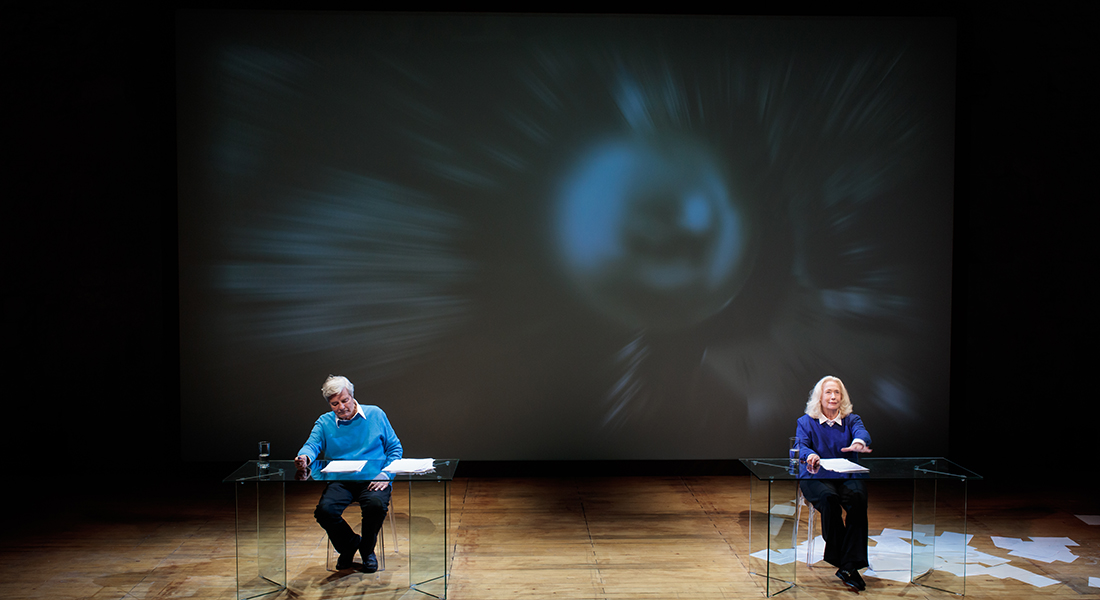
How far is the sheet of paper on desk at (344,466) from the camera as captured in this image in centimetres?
331

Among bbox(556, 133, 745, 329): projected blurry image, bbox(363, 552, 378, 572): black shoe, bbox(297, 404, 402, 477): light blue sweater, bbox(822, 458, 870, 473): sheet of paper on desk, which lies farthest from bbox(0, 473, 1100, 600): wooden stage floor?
bbox(556, 133, 745, 329): projected blurry image

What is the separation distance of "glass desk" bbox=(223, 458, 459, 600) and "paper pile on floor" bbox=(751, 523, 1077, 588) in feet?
4.74

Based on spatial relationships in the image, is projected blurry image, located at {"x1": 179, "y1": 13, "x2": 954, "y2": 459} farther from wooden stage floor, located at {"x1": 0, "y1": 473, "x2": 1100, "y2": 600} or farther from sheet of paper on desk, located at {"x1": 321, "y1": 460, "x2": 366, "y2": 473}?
sheet of paper on desk, located at {"x1": 321, "y1": 460, "x2": 366, "y2": 473}

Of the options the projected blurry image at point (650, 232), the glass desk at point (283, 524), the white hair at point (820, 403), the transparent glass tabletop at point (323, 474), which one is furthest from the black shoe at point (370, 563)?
the projected blurry image at point (650, 232)

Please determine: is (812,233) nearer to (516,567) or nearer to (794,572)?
(794,572)

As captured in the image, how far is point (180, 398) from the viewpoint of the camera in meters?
5.23

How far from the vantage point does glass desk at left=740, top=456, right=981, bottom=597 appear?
336cm

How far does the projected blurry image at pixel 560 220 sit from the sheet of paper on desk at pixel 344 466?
1.82 metres

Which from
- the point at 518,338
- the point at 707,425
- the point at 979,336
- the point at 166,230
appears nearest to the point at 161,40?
the point at 166,230

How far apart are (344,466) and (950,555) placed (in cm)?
272

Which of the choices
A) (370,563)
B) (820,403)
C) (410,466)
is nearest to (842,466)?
(820,403)

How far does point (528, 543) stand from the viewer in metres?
4.00

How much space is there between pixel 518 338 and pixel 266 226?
1850 mm

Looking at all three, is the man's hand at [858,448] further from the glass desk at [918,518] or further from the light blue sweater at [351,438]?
the light blue sweater at [351,438]
